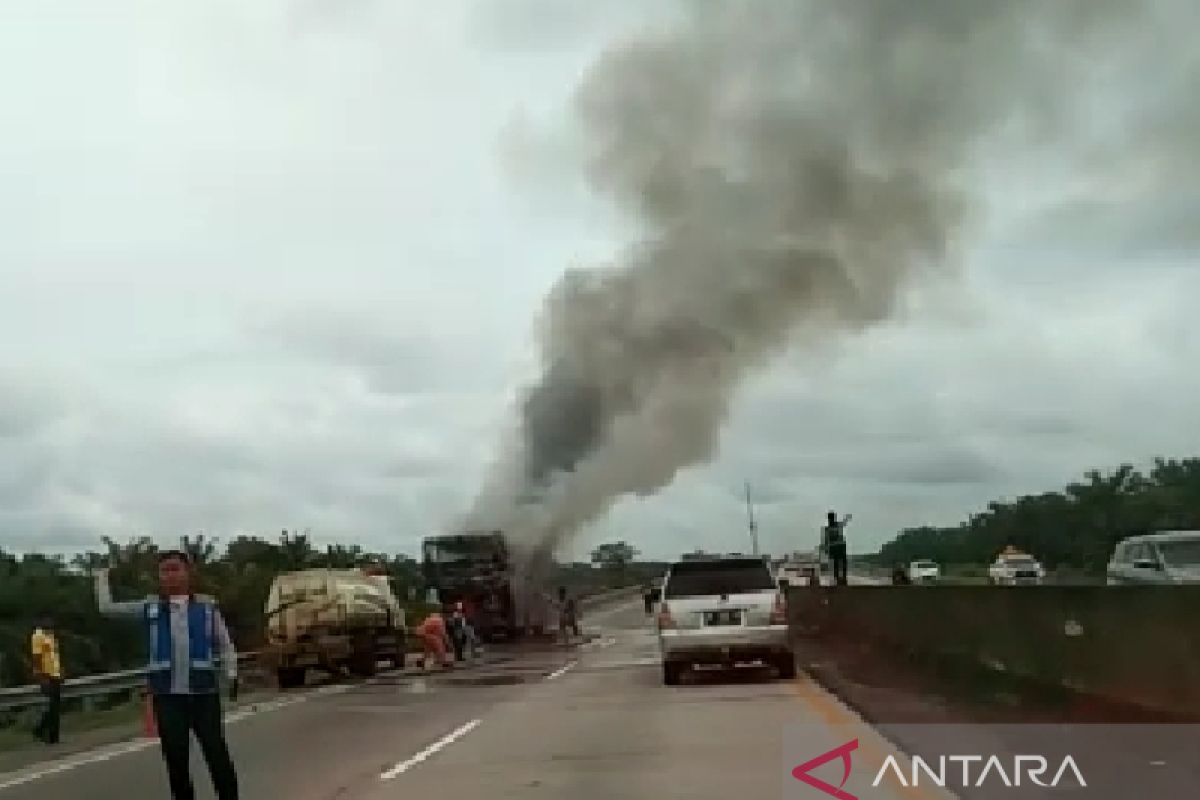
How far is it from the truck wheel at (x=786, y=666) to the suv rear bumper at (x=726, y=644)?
6.7 inches

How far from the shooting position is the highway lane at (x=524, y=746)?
36.0ft

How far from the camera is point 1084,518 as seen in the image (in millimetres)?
79688

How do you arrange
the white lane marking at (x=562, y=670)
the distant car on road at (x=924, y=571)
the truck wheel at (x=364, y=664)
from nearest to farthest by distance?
the white lane marking at (x=562, y=670) → the truck wheel at (x=364, y=664) → the distant car on road at (x=924, y=571)

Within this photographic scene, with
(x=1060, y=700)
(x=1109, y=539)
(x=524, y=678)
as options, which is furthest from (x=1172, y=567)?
(x=1109, y=539)

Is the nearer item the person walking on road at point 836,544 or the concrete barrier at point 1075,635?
the concrete barrier at point 1075,635

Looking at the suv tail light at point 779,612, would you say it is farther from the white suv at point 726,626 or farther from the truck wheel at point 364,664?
the truck wheel at point 364,664

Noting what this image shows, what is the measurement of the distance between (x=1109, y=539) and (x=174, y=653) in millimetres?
67359

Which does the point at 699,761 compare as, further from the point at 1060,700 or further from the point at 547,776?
the point at 1060,700

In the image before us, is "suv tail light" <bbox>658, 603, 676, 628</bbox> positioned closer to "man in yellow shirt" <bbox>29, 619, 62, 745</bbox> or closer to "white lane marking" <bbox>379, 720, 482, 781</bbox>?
"white lane marking" <bbox>379, 720, 482, 781</bbox>

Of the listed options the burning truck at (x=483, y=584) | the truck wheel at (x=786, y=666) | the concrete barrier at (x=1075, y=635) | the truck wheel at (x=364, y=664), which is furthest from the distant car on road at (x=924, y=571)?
the truck wheel at (x=786, y=666)

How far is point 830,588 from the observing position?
32969 millimetres

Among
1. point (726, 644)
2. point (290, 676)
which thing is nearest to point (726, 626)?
point (726, 644)

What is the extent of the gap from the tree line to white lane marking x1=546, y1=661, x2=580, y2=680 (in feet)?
128

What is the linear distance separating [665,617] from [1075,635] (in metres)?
6.54
